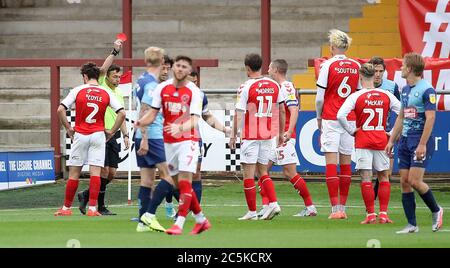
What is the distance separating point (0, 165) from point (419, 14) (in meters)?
8.41

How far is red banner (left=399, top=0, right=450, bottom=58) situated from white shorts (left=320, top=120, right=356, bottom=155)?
26.5 feet

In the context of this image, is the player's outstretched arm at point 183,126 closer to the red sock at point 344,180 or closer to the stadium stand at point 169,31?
the red sock at point 344,180

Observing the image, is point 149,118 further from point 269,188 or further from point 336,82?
point 336,82

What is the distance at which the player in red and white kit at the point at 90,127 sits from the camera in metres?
17.9

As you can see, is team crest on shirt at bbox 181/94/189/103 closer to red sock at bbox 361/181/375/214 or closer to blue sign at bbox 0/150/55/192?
red sock at bbox 361/181/375/214

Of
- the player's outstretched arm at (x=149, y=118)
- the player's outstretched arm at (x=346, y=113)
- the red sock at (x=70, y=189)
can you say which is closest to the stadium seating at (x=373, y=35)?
the red sock at (x=70, y=189)

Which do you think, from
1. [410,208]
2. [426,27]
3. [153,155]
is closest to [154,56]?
[153,155]

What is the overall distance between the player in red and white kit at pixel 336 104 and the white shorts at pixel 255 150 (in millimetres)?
803

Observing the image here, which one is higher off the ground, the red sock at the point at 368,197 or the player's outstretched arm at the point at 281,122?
the player's outstretched arm at the point at 281,122

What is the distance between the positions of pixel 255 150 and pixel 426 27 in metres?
8.97

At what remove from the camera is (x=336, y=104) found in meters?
17.8

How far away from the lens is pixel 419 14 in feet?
83.5
